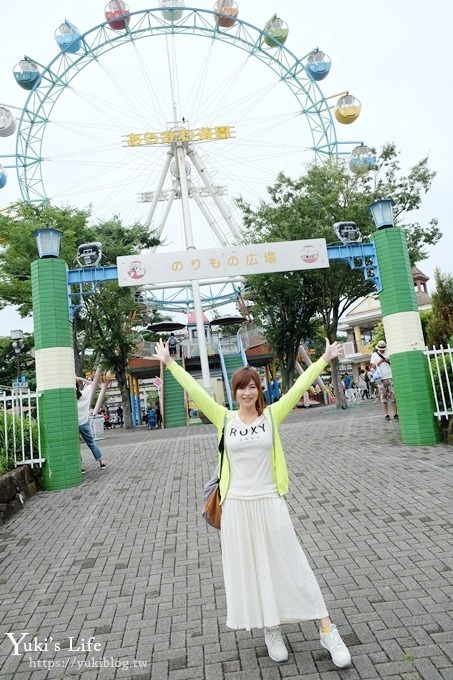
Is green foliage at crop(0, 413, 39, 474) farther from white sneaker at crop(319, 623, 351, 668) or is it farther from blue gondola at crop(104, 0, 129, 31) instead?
blue gondola at crop(104, 0, 129, 31)

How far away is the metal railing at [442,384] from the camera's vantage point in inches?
346

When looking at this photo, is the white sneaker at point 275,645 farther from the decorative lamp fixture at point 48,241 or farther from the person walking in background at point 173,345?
the person walking in background at point 173,345

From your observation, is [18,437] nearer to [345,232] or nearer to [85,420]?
[85,420]

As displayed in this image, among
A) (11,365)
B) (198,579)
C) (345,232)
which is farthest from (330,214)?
(11,365)

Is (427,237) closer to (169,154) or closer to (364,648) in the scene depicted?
(169,154)

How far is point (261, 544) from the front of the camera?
2.79 m

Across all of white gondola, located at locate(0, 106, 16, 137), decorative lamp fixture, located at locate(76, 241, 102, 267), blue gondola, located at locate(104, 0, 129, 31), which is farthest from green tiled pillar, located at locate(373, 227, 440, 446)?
blue gondola, located at locate(104, 0, 129, 31)

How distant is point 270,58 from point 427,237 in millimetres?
10196

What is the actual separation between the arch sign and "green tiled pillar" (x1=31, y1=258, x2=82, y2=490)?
4.18 feet

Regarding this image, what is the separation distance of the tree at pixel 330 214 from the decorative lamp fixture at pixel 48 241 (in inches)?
356

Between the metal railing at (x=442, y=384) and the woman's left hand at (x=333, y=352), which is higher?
the woman's left hand at (x=333, y=352)

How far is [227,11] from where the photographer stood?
1998cm

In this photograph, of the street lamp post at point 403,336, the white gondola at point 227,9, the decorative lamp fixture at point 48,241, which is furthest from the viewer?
the white gondola at point 227,9

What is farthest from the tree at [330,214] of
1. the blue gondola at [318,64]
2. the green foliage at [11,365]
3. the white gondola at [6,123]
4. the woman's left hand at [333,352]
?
the green foliage at [11,365]
